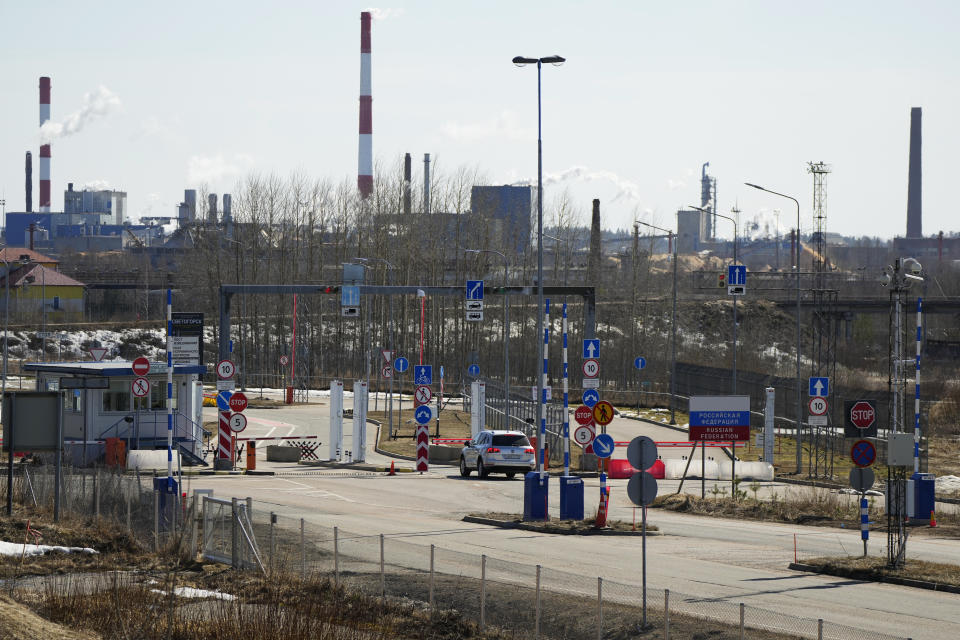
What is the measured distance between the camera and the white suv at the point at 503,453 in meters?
38.2

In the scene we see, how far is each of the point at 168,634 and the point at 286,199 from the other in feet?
323

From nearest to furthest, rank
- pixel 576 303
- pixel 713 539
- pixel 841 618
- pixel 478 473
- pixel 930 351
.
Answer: pixel 841 618
pixel 713 539
pixel 478 473
pixel 930 351
pixel 576 303

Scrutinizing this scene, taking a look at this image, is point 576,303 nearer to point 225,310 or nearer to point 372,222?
point 372,222

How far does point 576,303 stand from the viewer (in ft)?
402

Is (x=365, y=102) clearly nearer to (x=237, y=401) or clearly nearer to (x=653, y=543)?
(x=237, y=401)

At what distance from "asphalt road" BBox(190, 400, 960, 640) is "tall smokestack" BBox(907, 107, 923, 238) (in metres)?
165

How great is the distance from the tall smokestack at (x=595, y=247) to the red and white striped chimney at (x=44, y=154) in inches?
3200

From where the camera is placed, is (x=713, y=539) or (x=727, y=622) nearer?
(x=727, y=622)

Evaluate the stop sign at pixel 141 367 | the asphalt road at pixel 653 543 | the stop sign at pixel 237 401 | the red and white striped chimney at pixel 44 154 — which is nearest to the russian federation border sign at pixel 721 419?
the asphalt road at pixel 653 543

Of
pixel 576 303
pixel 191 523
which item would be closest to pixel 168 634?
pixel 191 523

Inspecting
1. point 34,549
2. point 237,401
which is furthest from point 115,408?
point 34,549

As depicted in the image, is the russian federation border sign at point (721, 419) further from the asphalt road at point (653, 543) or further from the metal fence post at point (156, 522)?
the metal fence post at point (156, 522)

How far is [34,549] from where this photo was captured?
20266mm

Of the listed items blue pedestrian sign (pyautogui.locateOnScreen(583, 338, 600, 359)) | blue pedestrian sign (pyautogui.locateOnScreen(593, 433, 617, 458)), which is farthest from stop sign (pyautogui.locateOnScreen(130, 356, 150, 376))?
blue pedestrian sign (pyautogui.locateOnScreen(583, 338, 600, 359))
